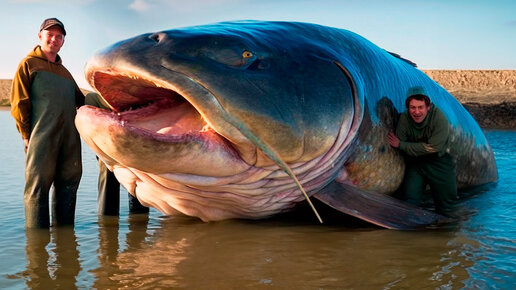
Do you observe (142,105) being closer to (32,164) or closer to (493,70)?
(32,164)

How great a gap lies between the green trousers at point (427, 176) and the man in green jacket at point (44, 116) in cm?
293

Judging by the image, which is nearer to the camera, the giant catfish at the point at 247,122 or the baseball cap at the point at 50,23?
the giant catfish at the point at 247,122

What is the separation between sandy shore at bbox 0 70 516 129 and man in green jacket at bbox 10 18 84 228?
18507mm

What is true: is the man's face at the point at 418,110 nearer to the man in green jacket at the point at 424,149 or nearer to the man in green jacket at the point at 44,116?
the man in green jacket at the point at 424,149

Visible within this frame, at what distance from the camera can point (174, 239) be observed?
3.98m

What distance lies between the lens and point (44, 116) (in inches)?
173

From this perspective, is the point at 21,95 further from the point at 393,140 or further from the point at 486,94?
the point at 486,94

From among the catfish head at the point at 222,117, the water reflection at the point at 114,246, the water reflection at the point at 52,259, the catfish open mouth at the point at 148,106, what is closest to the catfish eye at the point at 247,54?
the catfish head at the point at 222,117

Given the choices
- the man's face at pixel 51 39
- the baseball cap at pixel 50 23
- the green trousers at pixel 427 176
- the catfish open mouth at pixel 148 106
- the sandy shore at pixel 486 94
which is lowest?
the green trousers at pixel 427 176

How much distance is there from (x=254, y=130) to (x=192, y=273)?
926mm

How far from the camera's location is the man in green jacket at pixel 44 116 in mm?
4383

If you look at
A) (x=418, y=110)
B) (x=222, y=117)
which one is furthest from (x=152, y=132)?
(x=418, y=110)

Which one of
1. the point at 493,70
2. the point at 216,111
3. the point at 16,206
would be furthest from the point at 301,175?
the point at 493,70

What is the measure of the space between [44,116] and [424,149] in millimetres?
3168
